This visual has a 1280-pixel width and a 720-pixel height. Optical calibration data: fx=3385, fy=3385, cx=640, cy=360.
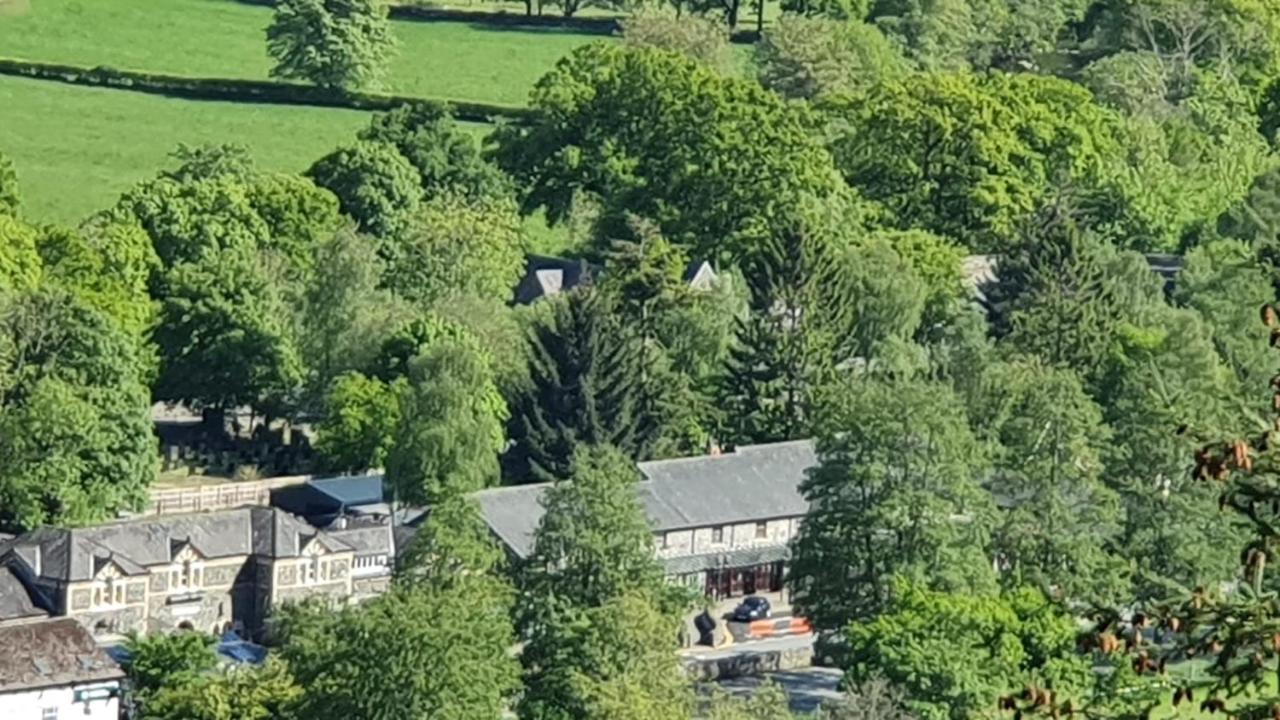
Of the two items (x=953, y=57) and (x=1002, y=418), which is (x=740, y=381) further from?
(x=953, y=57)

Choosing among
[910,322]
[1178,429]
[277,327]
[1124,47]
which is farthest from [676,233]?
[1178,429]

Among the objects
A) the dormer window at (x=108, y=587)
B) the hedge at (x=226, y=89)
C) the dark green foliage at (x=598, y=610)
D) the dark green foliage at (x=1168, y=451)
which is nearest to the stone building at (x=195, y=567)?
the dormer window at (x=108, y=587)

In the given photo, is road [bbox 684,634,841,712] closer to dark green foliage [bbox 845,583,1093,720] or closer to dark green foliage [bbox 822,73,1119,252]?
dark green foliage [bbox 845,583,1093,720]

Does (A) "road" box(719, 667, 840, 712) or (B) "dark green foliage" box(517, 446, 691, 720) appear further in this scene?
(A) "road" box(719, 667, 840, 712)

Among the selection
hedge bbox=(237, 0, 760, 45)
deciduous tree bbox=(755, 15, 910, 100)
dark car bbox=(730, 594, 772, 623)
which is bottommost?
dark car bbox=(730, 594, 772, 623)

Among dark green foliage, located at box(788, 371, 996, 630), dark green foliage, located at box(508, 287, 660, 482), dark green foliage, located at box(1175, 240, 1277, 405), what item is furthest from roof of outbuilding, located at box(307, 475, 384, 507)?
A: dark green foliage, located at box(1175, 240, 1277, 405)
